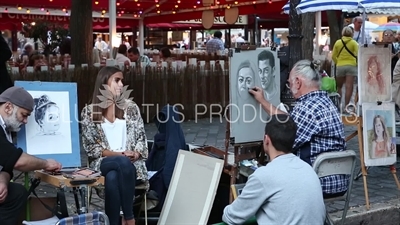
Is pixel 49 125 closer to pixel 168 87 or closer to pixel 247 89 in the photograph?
pixel 247 89

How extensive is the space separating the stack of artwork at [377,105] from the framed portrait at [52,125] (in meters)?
2.80

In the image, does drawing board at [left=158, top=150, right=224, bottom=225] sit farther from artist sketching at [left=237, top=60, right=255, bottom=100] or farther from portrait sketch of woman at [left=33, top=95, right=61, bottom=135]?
portrait sketch of woman at [left=33, top=95, right=61, bottom=135]

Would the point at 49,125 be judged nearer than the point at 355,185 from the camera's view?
Yes

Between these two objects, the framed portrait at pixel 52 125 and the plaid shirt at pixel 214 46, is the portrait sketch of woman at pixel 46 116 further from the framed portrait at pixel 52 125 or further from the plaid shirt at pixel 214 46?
the plaid shirt at pixel 214 46

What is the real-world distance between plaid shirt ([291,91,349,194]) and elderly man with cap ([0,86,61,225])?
175 centimetres

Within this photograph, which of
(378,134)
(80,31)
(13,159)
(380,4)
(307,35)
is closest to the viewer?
(13,159)

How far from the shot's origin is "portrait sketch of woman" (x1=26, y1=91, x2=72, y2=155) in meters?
4.30

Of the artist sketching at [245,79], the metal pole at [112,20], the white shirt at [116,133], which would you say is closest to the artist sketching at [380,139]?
the artist sketching at [245,79]

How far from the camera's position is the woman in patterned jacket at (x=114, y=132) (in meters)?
4.48

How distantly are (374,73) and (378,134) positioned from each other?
660 millimetres

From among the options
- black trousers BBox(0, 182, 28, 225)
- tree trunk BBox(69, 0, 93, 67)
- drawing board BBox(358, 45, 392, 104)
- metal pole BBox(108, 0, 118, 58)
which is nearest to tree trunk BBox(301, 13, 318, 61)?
drawing board BBox(358, 45, 392, 104)

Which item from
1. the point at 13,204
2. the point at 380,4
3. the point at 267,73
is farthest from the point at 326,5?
the point at 13,204

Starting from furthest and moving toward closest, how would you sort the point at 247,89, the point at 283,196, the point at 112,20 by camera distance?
1. the point at 112,20
2. the point at 247,89
3. the point at 283,196

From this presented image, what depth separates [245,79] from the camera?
4660mm
